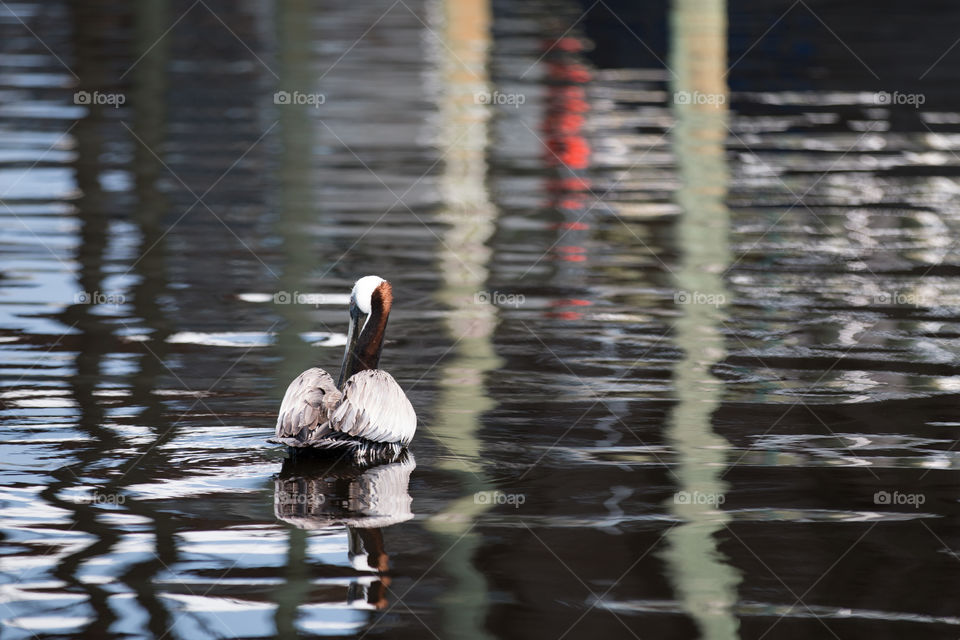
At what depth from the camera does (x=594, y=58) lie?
82.1 feet

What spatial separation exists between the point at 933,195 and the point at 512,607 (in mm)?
9030

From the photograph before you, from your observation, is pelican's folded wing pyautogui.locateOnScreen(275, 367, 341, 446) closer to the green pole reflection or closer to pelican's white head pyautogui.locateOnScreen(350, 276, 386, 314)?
pelican's white head pyautogui.locateOnScreen(350, 276, 386, 314)

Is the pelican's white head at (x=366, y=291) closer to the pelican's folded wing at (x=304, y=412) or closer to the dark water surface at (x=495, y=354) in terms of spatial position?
the pelican's folded wing at (x=304, y=412)

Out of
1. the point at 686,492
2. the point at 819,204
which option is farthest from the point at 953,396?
the point at 819,204

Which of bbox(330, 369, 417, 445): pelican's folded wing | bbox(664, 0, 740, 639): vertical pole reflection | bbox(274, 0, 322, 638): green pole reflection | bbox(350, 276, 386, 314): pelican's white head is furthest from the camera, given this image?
bbox(350, 276, 386, 314): pelican's white head

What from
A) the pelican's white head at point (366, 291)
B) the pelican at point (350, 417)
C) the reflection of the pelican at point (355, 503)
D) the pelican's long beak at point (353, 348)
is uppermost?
the pelican's white head at point (366, 291)

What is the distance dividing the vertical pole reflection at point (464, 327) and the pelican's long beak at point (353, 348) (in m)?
0.50

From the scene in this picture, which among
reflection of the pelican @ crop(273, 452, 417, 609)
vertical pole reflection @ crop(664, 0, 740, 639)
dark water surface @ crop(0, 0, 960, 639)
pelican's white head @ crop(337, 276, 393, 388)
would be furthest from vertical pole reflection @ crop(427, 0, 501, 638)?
vertical pole reflection @ crop(664, 0, 740, 639)

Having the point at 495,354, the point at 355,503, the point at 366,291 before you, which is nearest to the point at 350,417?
the point at 355,503

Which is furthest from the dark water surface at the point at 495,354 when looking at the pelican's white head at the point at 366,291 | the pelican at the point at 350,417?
the pelican's white head at the point at 366,291

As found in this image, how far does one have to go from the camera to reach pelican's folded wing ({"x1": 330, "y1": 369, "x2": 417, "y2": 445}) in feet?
24.6

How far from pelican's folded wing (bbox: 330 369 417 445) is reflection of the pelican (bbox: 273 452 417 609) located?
0.17 m

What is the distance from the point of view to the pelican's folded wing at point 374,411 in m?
7.50

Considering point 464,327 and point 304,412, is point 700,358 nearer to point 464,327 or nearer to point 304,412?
point 464,327
